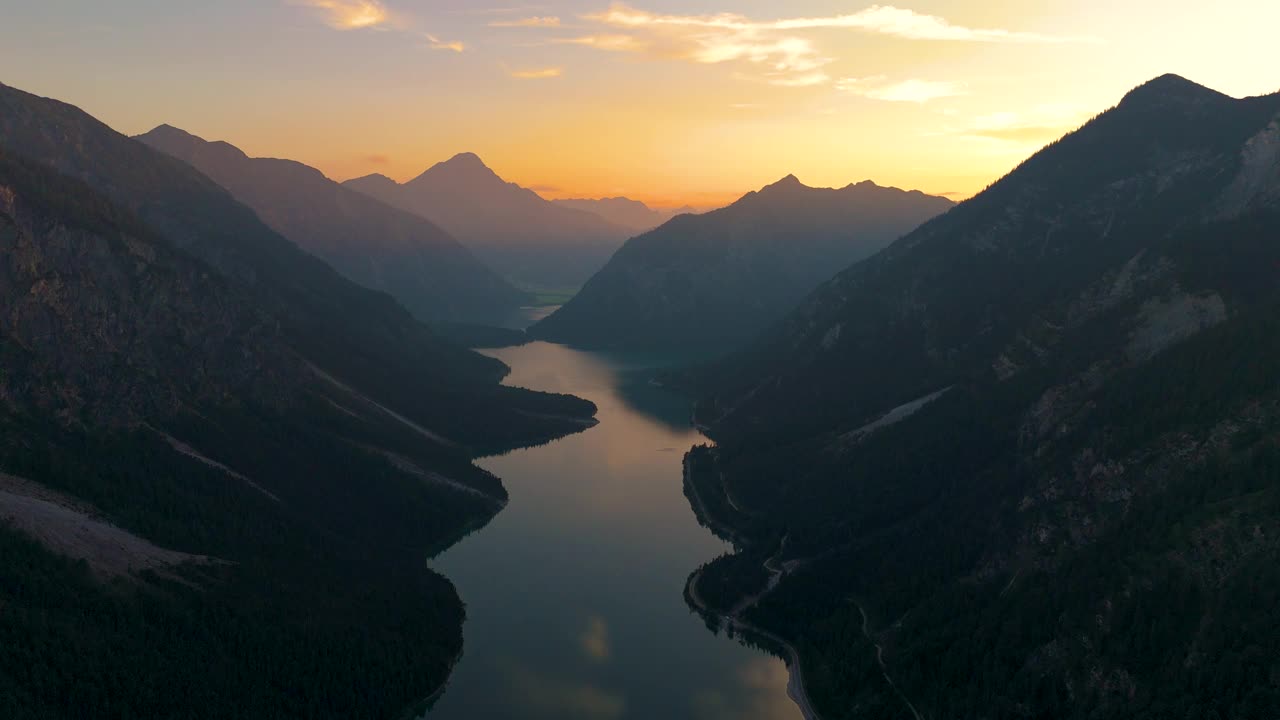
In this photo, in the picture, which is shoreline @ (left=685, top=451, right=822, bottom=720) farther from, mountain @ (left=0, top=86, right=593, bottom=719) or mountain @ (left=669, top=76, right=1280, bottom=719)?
mountain @ (left=0, top=86, right=593, bottom=719)

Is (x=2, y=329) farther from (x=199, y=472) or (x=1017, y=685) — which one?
(x=1017, y=685)

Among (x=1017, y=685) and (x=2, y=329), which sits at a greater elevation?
(x=2, y=329)

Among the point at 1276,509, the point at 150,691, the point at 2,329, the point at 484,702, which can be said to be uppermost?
the point at 2,329

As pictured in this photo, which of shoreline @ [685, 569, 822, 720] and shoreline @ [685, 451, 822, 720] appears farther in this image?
shoreline @ [685, 451, 822, 720]

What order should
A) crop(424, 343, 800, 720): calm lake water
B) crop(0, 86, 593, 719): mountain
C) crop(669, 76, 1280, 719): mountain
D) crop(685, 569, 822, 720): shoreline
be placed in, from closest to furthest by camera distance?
crop(669, 76, 1280, 719): mountain → crop(0, 86, 593, 719): mountain → crop(424, 343, 800, 720): calm lake water → crop(685, 569, 822, 720): shoreline

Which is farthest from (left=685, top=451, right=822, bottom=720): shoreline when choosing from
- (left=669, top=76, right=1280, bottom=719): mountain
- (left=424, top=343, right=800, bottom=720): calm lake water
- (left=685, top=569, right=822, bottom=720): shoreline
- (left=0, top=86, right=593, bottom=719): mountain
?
(left=0, top=86, right=593, bottom=719): mountain

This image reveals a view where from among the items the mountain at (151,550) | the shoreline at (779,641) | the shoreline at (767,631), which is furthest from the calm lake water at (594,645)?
the mountain at (151,550)

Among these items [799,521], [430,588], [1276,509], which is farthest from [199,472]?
[1276,509]

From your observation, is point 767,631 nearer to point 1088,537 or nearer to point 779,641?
point 779,641

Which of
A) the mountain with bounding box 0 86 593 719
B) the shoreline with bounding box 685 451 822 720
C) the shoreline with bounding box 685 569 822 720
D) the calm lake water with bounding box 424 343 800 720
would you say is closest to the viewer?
the mountain with bounding box 0 86 593 719

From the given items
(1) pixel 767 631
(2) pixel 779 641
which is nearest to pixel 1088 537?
(2) pixel 779 641

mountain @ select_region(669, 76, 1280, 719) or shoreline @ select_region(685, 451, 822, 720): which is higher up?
mountain @ select_region(669, 76, 1280, 719)
